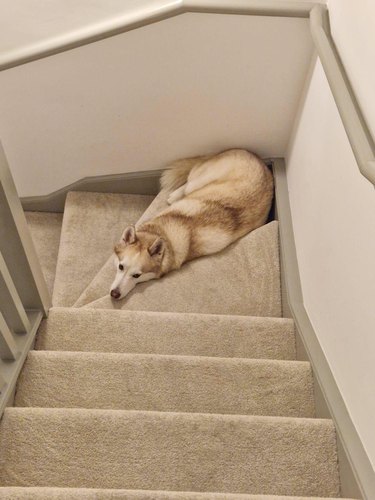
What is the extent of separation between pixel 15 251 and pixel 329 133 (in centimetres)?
121

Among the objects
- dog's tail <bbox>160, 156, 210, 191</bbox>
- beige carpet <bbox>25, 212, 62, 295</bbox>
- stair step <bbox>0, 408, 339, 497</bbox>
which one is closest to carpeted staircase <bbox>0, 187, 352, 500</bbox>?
stair step <bbox>0, 408, 339, 497</bbox>

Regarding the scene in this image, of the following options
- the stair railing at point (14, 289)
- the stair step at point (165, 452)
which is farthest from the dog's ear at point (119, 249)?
the stair step at point (165, 452)

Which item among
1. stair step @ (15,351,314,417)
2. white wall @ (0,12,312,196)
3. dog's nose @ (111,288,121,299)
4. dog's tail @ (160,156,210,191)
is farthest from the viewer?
dog's tail @ (160,156,210,191)

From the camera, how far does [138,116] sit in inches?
113

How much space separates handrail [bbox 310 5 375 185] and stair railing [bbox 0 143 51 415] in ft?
3.15

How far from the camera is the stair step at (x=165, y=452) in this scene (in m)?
1.50

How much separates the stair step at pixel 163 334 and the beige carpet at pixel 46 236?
1.07 meters

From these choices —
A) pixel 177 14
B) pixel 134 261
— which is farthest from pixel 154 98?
pixel 134 261

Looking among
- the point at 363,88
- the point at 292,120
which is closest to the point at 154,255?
the point at 292,120

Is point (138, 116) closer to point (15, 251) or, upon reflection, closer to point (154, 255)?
point (154, 255)

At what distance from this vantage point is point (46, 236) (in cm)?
328

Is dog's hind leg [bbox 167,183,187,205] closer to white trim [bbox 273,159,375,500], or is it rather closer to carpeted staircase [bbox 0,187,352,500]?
white trim [bbox 273,159,375,500]

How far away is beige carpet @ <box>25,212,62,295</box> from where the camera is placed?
3.15 meters

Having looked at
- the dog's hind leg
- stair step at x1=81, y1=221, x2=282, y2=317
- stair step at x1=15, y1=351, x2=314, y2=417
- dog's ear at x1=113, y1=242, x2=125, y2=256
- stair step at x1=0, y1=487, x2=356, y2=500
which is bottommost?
stair step at x1=81, y1=221, x2=282, y2=317
